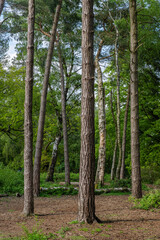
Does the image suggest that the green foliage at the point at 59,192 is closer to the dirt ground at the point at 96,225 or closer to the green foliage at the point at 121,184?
the green foliage at the point at 121,184

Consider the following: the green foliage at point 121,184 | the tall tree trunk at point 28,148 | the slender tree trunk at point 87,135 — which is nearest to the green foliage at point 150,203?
the slender tree trunk at point 87,135

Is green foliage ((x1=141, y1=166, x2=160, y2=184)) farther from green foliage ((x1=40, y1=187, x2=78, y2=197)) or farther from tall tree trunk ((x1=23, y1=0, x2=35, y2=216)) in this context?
tall tree trunk ((x1=23, y1=0, x2=35, y2=216))

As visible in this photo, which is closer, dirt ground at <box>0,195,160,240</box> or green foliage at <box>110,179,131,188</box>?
dirt ground at <box>0,195,160,240</box>

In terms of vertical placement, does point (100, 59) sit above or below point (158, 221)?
above

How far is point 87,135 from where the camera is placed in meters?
5.64

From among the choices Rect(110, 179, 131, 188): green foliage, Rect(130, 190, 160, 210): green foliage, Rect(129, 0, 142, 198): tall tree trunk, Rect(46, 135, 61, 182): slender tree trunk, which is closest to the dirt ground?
Rect(130, 190, 160, 210): green foliage

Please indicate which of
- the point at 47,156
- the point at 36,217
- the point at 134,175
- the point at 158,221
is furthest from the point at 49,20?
the point at 47,156

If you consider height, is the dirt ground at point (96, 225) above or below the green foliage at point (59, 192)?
above

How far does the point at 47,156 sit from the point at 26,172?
17.8 meters

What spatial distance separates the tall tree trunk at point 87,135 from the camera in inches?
216

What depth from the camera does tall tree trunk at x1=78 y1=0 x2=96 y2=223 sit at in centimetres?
548

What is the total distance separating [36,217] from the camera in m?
6.45

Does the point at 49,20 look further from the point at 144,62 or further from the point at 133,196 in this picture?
the point at 133,196

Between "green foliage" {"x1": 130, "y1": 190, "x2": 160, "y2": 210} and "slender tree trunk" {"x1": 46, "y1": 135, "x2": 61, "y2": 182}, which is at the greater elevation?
"slender tree trunk" {"x1": 46, "y1": 135, "x2": 61, "y2": 182}
